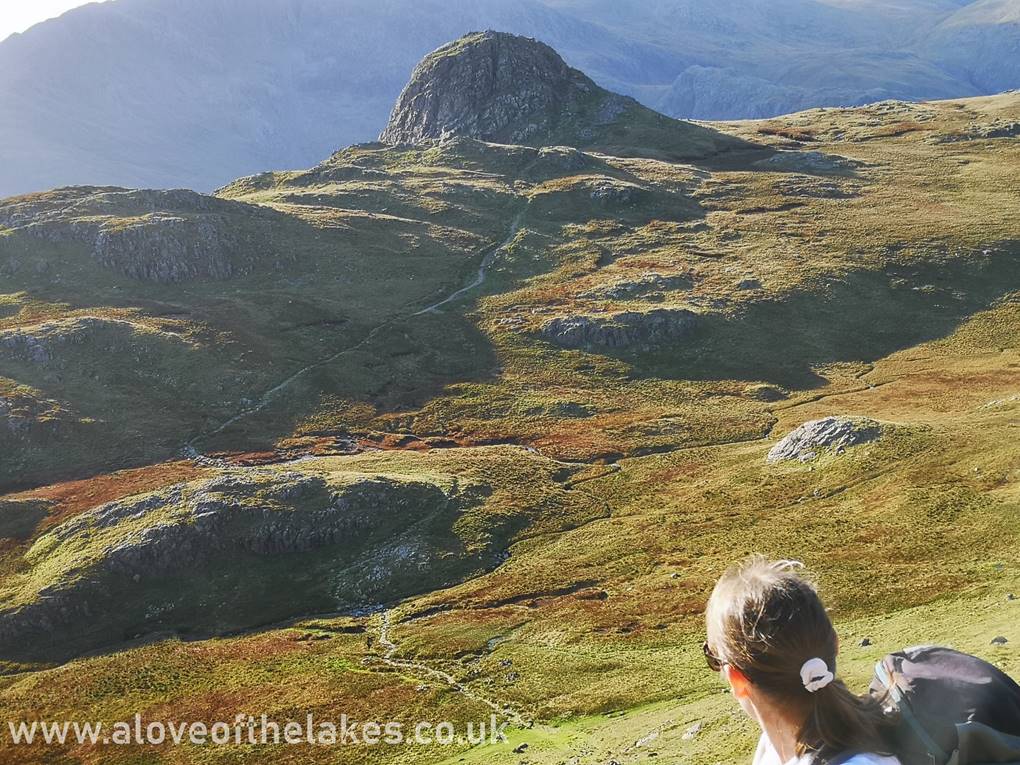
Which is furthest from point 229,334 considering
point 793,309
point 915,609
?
point 915,609

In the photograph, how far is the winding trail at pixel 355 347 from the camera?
9769 centimetres

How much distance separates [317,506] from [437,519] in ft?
39.8

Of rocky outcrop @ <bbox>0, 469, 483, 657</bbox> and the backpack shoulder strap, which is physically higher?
the backpack shoulder strap

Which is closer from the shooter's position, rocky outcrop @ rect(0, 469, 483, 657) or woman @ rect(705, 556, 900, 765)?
woman @ rect(705, 556, 900, 765)

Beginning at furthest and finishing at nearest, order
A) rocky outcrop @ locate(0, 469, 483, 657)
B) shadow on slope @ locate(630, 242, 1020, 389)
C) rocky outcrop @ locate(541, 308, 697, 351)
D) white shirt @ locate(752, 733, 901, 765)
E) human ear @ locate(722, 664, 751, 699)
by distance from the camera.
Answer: rocky outcrop @ locate(541, 308, 697, 351)
shadow on slope @ locate(630, 242, 1020, 389)
rocky outcrop @ locate(0, 469, 483, 657)
human ear @ locate(722, 664, 751, 699)
white shirt @ locate(752, 733, 901, 765)

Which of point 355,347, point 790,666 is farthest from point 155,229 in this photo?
point 790,666

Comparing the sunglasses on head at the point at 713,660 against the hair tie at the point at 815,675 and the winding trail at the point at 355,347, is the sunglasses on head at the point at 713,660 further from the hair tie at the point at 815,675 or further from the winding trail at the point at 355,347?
the winding trail at the point at 355,347

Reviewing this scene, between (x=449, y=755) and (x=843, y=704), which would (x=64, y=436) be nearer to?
(x=449, y=755)

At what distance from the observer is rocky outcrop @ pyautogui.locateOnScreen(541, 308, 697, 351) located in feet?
409

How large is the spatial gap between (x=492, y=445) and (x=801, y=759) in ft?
297

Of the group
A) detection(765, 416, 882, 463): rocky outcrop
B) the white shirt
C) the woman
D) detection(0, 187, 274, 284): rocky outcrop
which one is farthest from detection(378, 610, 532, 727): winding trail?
detection(0, 187, 274, 284): rocky outcrop

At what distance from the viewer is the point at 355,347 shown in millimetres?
125562

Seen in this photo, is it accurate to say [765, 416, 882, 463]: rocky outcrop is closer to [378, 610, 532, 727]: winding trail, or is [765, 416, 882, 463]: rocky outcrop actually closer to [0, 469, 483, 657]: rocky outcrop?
[0, 469, 483, 657]: rocky outcrop

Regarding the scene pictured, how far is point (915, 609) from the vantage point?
40.9 meters
